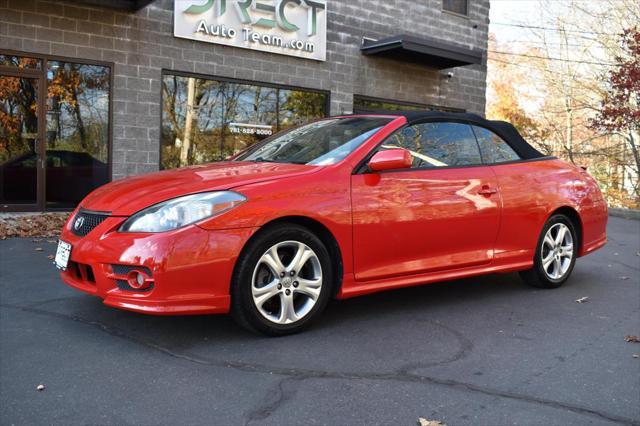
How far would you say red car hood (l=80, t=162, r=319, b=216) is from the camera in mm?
3824

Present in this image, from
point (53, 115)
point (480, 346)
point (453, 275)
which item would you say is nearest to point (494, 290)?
point (453, 275)

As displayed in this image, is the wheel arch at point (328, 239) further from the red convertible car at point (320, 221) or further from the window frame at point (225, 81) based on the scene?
the window frame at point (225, 81)

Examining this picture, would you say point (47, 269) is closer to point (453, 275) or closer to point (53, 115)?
point (453, 275)

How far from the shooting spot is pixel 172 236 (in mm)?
3596

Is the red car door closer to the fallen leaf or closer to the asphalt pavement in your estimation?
the asphalt pavement

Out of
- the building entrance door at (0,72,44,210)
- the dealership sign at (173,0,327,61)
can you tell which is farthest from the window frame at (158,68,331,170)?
the building entrance door at (0,72,44,210)

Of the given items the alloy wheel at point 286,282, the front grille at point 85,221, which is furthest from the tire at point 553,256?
the front grille at point 85,221

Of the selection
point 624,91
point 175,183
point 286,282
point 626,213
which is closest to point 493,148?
point 286,282

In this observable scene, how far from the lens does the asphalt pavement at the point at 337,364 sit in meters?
2.91

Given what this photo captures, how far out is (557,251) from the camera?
5.80 meters

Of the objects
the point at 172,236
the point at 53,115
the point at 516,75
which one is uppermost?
the point at 516,75

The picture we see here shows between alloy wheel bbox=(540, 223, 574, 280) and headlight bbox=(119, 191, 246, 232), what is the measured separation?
3.22 m

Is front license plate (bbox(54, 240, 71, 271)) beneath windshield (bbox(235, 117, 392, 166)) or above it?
beneath

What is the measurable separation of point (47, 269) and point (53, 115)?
14.8 ft
